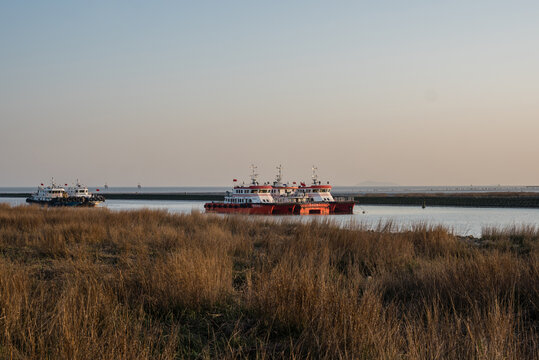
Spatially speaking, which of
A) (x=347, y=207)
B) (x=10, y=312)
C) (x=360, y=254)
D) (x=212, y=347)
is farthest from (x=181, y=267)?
(x=347, y=207)

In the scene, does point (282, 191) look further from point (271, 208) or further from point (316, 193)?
point (271, 208)

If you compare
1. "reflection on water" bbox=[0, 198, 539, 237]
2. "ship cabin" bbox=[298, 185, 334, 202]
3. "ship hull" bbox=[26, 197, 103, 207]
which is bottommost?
"reflection on water" bbox=[0, 198, 539, 237]

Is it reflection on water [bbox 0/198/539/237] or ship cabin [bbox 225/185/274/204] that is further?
ship cabin [bbox 225/185/274/204]

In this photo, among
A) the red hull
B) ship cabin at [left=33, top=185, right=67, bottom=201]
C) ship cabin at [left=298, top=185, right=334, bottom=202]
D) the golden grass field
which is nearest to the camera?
the golden grass field

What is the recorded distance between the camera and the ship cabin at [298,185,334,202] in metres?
62.8

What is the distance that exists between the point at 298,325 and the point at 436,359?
1793 mm

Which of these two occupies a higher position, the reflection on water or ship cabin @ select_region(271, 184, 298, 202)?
ship cabin @ select_region(271, 184, 298, 202)

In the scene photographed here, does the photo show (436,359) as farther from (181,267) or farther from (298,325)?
(181,267)

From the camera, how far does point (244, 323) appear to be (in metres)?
5.82

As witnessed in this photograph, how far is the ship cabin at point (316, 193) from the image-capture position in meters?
62.8

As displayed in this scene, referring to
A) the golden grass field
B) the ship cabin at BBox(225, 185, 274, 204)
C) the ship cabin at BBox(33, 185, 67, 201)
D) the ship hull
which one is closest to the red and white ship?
the ship cabin at BBox(225, 185, 274, 204)

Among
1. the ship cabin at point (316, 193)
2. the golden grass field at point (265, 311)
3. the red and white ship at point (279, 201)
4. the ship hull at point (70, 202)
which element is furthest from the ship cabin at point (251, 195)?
the golden grass field at point (265, 311)

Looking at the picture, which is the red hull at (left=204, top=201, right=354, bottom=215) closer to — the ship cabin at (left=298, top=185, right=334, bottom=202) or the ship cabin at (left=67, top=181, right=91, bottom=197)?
the ship cabin at (left=298, top=185, right=334, bottom=202)

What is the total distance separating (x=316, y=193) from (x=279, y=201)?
6.14 m
